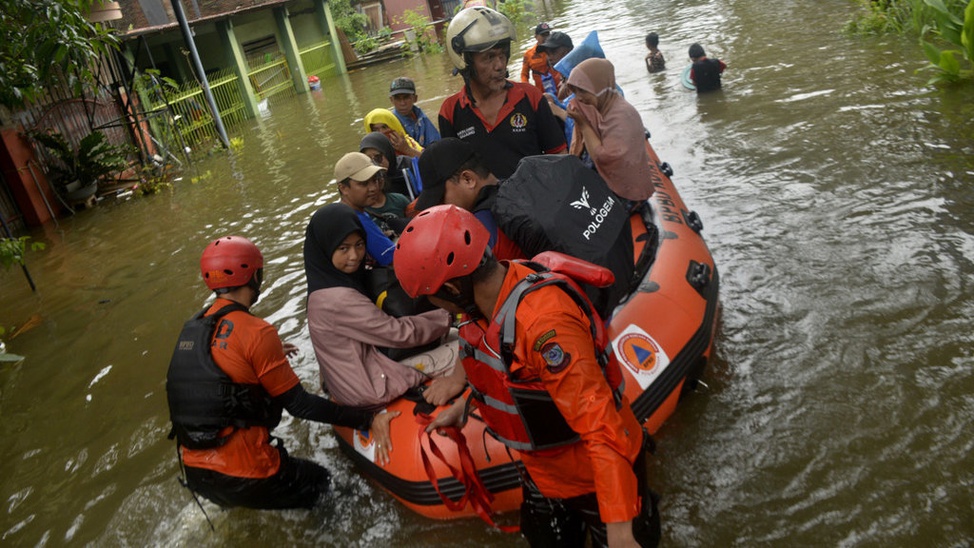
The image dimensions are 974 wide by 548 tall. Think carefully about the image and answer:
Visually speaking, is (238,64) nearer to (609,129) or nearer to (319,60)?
(319,60)

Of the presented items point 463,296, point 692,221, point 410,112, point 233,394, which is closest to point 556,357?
point 463,296

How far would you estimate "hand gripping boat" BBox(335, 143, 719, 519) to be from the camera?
3314mm

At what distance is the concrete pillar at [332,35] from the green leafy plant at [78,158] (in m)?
15.2

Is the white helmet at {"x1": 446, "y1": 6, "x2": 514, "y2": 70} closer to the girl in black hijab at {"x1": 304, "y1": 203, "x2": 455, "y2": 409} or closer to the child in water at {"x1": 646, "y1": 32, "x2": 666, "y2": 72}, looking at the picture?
the girl in black hijab at {"x1": 304, "y1": 203, "x2": 455, "y2": 409}

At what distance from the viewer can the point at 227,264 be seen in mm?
3219

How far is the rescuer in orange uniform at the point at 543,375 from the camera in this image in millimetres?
1890

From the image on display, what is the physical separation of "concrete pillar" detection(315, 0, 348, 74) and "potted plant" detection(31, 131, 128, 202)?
15.2 metres

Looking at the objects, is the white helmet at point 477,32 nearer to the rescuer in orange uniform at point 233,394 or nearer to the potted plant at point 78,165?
Result: the rescuer in orange uniform at point 233,394

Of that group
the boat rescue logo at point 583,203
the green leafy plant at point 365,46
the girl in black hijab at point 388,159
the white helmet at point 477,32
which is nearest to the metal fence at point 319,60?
the green leafy plant at point 365,46

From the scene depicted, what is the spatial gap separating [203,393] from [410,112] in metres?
3.79

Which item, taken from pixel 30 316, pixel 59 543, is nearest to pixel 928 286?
pixel 59 543

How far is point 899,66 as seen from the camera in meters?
9.17

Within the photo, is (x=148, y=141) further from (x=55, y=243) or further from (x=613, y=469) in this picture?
(x=613, y=469)

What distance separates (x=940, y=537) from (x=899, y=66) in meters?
8.22
